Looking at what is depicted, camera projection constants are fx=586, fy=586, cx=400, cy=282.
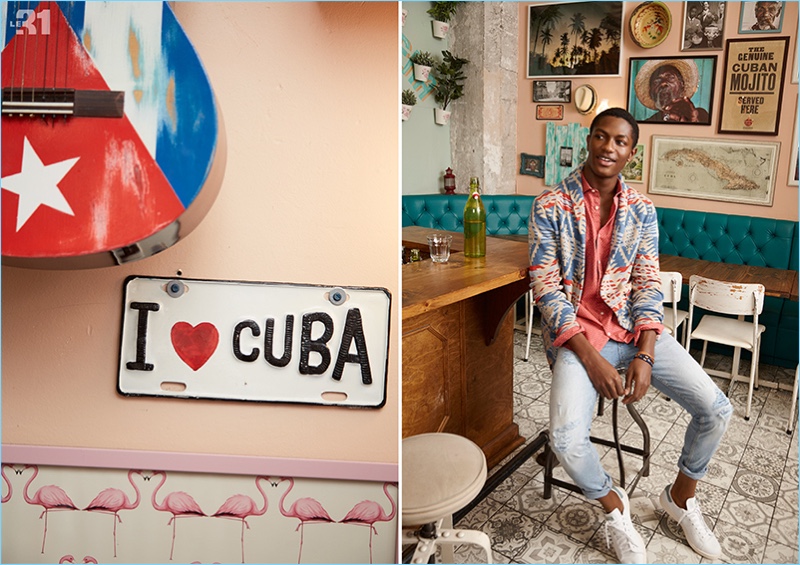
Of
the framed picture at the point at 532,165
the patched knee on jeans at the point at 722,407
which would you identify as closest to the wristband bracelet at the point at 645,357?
the patched knee on jeans at the point at 722,407

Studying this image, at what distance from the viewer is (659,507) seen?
89.2 inches

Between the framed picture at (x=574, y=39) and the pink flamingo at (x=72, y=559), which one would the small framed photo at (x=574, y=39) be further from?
the pink flamingo at (x=72, y=559)

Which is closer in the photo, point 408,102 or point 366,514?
point 366,514

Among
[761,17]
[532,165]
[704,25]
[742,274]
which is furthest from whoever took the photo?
[532,165]

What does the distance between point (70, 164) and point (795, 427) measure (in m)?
3.46

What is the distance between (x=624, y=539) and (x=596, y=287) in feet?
2.73

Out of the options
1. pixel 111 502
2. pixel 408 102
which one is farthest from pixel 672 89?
pixel 111 502

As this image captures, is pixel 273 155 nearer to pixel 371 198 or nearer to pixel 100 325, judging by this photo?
pixel 371 198

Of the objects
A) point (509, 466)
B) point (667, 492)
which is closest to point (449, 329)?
point (509, 466)

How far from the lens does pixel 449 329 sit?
7.23 feet

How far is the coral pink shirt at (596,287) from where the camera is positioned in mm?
1969

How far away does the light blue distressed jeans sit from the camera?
1.88 meters

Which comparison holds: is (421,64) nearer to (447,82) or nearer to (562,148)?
(447,82)

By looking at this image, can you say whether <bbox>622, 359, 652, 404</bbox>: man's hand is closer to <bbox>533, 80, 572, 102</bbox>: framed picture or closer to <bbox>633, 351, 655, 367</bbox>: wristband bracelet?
<bbox>633, 351, 655, 367</bbox>: wristband bracelet
